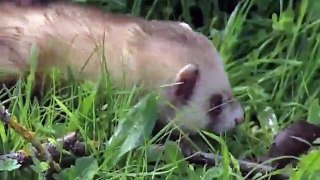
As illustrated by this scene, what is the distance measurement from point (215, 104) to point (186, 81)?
140 millimetres

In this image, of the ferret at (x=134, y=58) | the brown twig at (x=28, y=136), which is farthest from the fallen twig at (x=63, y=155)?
the ferret at (x=134, y=58)

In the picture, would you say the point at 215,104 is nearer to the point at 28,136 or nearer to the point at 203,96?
the point at 203,96

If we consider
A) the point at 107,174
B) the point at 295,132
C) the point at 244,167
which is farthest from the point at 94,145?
the point at 295,132

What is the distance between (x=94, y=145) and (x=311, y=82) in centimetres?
80

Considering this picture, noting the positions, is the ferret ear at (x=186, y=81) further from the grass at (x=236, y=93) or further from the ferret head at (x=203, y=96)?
the grass at (x=236, y=93)

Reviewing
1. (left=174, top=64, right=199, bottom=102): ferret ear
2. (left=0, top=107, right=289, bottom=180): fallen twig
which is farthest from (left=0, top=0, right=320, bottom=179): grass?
(left=174, top=64, right=199, bottom=102): ferret ear

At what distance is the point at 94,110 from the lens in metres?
2.14

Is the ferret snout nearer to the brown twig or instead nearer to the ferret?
the ferret

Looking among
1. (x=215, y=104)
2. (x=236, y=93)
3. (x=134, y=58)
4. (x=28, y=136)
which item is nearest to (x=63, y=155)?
(x=28, y=136)

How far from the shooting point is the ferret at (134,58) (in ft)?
7.62

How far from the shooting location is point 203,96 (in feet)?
7.84

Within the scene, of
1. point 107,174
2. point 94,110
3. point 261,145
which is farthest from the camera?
point 261,145

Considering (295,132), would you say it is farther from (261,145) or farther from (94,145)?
(94,145)

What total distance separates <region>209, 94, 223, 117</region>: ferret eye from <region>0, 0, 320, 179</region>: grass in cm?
7
